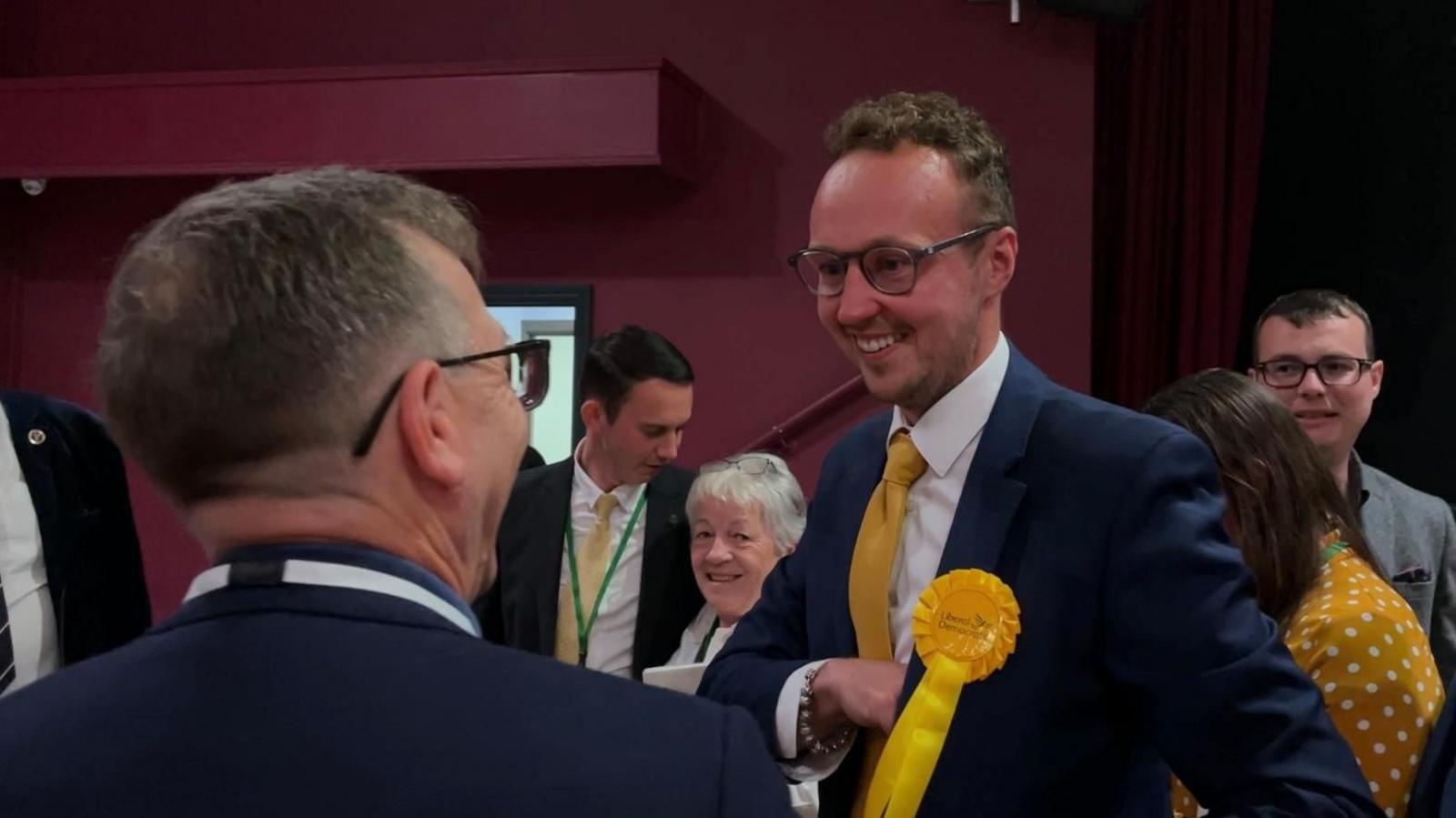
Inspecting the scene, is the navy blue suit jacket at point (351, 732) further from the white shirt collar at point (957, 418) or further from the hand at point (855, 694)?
the white shirt collar at point (957, 418)

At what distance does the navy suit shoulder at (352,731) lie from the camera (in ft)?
2.28

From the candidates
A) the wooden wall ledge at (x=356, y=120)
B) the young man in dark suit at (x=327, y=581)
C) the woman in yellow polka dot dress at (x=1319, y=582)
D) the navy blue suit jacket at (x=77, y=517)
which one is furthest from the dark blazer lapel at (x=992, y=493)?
the wooden wall ledge at (x=356, y=120)

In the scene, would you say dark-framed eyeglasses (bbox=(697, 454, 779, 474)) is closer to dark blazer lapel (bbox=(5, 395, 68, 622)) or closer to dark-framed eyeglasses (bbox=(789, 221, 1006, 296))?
dark blazer lapel (bbox=(5, 395, 68, 622))

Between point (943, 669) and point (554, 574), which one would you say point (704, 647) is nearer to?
point (554, 574)

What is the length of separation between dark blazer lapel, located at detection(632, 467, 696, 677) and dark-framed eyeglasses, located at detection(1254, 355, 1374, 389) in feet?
4.45

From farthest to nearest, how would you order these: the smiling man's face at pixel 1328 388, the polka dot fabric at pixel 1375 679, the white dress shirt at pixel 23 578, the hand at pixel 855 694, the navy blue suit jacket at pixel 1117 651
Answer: the smiling man's face at pixel 1328 388 < the white dress shirt at pixel 23 578 < the polka dot fabric at pixel 1375 679 < the hand at pixel 855 694 < the navy blue suit jacket at pixel 1117 651

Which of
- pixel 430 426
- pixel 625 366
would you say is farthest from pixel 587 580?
pixel 430 426

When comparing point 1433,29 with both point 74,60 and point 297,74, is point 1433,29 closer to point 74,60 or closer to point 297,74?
point 297,74

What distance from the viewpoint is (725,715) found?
772 millimetres

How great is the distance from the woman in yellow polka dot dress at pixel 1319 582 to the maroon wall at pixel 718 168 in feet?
9.50

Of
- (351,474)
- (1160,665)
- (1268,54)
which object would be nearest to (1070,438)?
(1160,665)

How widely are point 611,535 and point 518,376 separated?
7.24 ft

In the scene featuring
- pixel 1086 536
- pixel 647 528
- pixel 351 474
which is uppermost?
pixel 351 474

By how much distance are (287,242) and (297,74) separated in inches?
172
